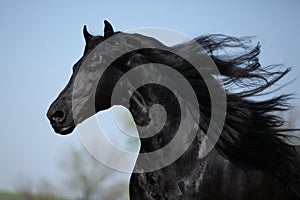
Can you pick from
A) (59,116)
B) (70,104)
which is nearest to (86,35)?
(70,104)

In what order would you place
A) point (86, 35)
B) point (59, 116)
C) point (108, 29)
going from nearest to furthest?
point (59, 116) < point (108, 29) < point (86, 35)

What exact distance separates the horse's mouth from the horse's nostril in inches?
2.0

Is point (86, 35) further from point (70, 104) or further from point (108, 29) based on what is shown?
point (70, 104)

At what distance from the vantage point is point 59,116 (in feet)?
14.4

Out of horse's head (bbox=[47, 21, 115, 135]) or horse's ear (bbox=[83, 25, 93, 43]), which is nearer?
horse's head (bbox=[47, 21, 115, 135])

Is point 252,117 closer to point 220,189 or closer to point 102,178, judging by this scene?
point 220,189

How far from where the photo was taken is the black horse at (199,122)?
13.9ft

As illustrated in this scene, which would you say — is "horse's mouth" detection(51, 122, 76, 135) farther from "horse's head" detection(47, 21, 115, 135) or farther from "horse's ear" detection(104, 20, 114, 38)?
"horse's ear" detection(104, 20, 114, 38)

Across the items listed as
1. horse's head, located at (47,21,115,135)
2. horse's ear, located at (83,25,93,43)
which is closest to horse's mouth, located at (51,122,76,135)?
horse's head, located at (47,21,115,135)

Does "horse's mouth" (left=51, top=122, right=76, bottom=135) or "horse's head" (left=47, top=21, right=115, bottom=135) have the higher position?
"horse's head" (left=47, top=21, right=115, bottom=135)

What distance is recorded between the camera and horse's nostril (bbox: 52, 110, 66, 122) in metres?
4.39

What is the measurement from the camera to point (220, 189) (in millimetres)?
4258

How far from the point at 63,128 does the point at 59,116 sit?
0.38ft

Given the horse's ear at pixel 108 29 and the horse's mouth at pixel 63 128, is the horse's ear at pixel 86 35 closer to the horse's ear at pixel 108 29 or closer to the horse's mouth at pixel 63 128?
the horse's ear at pixel 108 29
